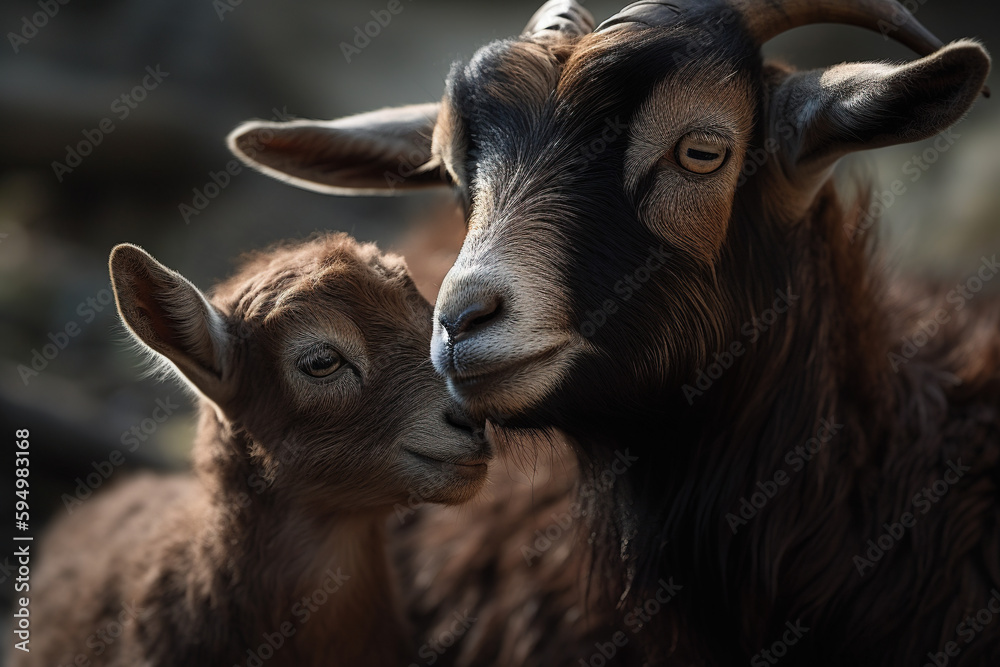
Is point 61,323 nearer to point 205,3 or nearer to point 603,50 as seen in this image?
point 205,3

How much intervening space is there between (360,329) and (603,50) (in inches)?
55.1

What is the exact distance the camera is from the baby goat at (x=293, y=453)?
135 inches

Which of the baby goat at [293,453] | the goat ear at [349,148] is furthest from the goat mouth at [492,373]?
the goat ear at [349,148]

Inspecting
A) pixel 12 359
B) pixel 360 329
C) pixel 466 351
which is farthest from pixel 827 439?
pixel 12 359

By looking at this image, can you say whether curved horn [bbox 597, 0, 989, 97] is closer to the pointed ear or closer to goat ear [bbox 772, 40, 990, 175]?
goat ear [bbox 772, 40, 990, 175]

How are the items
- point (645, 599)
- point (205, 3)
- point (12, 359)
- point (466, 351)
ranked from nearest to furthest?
point (466, 351) < point (645, 599) < point (12, 359) < point (205, 3)

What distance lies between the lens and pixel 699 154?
3.15 metres

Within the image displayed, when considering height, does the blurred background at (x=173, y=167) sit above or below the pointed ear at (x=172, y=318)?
below

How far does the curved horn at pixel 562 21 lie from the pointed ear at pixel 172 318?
1718mm

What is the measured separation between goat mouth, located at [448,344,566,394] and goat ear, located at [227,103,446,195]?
154 cm

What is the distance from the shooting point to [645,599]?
3.73 metres

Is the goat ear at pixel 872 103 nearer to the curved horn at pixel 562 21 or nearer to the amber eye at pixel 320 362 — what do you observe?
the curved horn at pixel 562 21

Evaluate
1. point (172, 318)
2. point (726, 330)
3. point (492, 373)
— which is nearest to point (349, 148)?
point (172, 318)

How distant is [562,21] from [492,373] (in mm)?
1628
